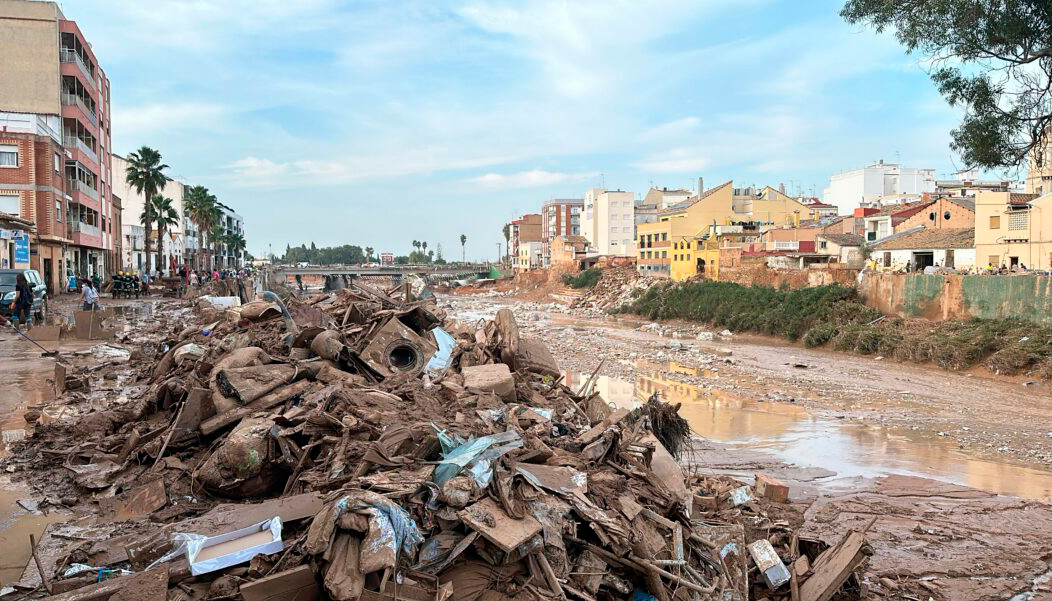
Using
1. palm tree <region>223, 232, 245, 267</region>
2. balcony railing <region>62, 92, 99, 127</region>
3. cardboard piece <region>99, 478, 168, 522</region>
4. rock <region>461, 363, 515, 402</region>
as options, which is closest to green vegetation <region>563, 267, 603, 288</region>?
balcony railing <region>62, 92, 99, 127</region>

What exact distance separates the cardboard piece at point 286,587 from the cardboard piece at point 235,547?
31 cm

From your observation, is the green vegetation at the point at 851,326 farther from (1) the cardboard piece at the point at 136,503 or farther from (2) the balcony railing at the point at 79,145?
(2) the balcony railing at the point at 79,145

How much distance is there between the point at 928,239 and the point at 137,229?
67.5 meters

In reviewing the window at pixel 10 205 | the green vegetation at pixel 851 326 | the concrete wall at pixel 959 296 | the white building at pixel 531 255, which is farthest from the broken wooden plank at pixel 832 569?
the white building at pixel 531 255

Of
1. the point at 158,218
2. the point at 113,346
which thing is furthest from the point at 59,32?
the point at 113,346

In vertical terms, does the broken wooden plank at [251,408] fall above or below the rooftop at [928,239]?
below

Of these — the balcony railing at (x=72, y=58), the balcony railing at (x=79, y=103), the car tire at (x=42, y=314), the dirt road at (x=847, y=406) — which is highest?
the balcony railing at (x=72, y=58)

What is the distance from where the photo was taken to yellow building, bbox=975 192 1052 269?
27.5m

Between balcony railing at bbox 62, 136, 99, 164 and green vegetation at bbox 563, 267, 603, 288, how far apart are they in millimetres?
42836

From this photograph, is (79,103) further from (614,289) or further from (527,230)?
(527,230)

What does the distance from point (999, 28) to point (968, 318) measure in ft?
74.1

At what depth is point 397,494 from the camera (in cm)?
502

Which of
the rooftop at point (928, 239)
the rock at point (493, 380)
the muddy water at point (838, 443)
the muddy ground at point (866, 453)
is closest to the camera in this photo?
the muddy ground at point (866, 453)

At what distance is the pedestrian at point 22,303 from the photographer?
1964cm
